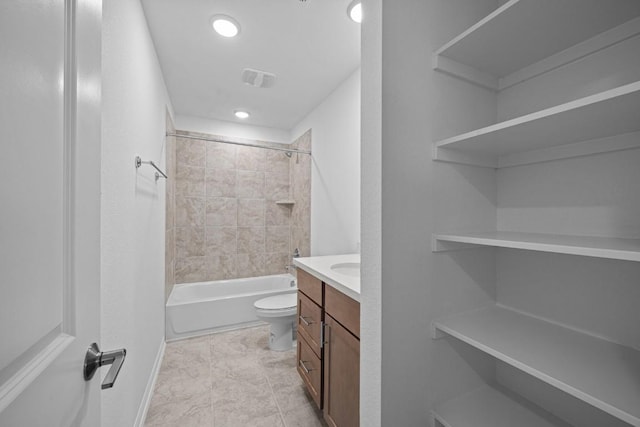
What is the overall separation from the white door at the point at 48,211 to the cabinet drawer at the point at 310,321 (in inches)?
42.3

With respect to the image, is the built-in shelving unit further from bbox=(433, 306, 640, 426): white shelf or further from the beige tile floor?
the beige tile floor

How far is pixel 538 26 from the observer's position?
0.83 metres

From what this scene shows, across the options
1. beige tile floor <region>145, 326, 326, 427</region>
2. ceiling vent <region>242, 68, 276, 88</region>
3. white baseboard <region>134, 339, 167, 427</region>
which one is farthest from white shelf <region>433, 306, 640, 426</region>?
ceiling vent <region>242, 68, 276, 88</region>

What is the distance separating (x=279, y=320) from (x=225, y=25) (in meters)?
2.28

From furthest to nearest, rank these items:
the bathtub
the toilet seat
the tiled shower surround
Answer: the tiled shower surround, the bathtub, the toilet seat

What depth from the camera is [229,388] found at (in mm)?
1884

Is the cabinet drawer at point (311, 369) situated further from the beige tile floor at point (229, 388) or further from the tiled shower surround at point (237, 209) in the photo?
the tiled shower surround at point (237, 209)

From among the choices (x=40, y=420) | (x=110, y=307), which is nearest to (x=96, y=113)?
(x=40, y=420)

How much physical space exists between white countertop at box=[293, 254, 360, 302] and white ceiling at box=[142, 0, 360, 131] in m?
1.52

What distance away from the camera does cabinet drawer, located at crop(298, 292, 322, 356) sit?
4.93 ft

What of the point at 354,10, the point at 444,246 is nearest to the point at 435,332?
the point at 444,246

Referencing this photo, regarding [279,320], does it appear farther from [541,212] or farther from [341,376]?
[541,212]

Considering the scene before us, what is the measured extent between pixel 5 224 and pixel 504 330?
1.26 meters

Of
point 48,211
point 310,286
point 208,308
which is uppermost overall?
point 48,211
